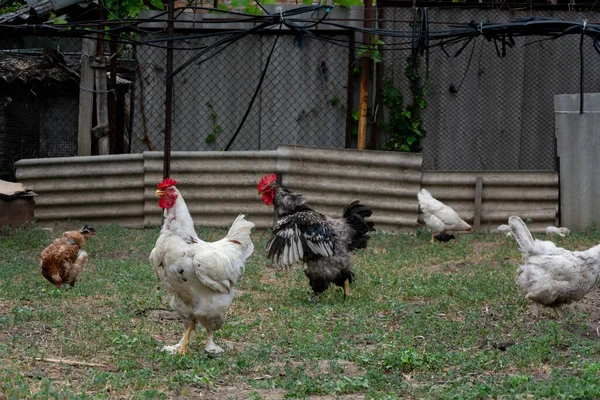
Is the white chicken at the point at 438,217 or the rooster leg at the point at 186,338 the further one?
the white chicken at the point at 438,217

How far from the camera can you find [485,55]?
44.0 feet

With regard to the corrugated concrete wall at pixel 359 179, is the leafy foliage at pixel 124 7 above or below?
above

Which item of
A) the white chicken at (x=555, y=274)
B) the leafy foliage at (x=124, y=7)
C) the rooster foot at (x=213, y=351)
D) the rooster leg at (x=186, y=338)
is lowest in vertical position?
the rooster foot at (x=213, y=351)

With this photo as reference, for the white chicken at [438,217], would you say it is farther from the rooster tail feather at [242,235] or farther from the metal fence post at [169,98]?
the rooster tail feather at [242,235]

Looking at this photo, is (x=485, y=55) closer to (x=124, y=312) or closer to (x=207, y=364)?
(x=124, y=312)

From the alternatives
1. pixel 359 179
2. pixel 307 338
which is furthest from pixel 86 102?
pixel 307 338

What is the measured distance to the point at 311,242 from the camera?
335 inches

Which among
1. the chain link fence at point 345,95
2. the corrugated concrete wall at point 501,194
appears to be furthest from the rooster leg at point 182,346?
the corrugated concrete wall at point 501,194

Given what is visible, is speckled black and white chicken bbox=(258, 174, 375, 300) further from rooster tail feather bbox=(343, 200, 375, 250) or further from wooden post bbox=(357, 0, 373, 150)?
wooden post bbox=(357, 0, 373, 150)

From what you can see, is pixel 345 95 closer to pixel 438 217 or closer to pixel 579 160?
pixel 438 217

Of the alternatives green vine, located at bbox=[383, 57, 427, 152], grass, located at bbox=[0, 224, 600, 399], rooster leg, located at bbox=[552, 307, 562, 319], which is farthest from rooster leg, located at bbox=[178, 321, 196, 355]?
green vine, located at bbox=[383, 57, 427, 152]

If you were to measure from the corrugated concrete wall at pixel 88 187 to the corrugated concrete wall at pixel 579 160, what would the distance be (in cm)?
668

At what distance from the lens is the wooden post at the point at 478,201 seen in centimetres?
1303

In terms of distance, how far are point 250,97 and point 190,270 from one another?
7.71 metres
